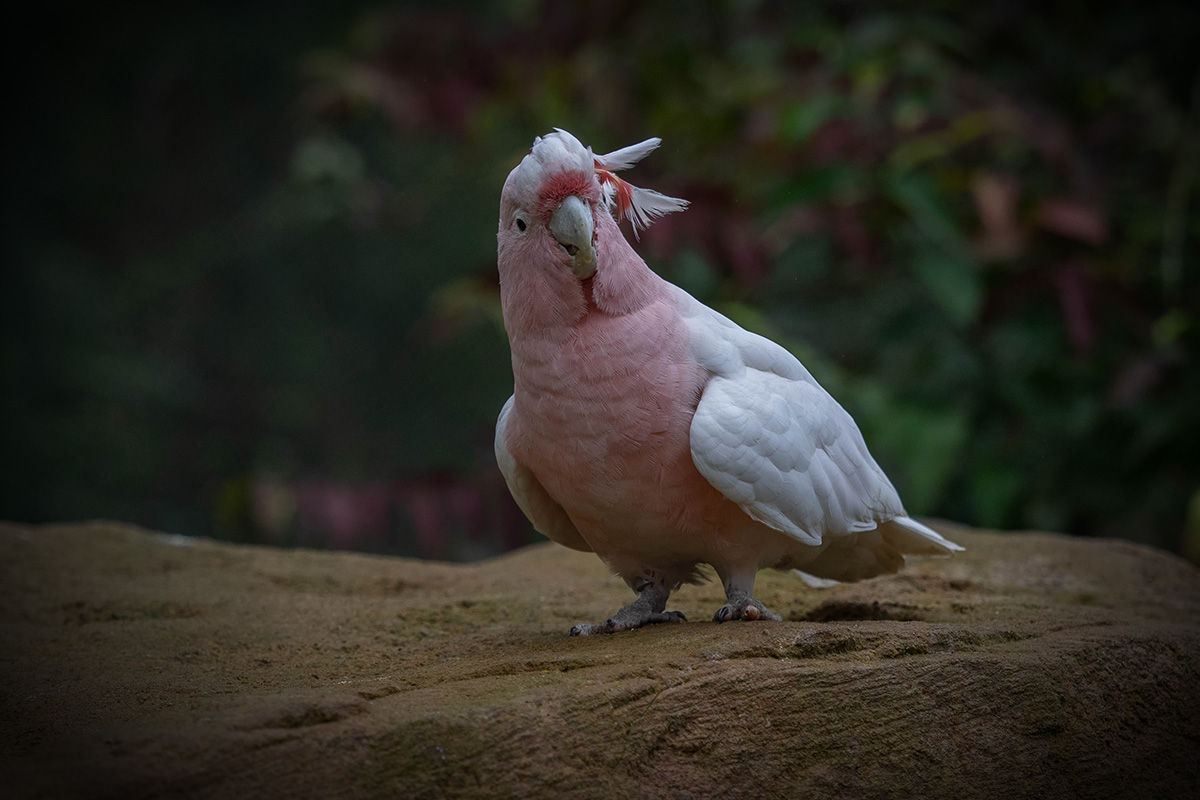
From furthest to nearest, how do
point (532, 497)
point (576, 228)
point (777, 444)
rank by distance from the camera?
point (532, 497) < point (777, 444) < point (576, 228)

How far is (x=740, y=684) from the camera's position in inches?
87.4

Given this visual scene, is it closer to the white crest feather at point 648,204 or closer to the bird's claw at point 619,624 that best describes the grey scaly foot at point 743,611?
the bird's claw at point 619,624

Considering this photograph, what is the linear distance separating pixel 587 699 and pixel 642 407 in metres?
0.78

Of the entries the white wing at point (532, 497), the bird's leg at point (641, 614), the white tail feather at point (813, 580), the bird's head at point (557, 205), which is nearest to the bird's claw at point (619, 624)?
the bird's leg at point (641, 614)

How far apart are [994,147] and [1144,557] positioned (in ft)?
7.47

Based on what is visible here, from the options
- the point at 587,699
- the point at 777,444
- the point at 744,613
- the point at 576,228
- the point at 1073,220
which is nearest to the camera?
the point at 587,699

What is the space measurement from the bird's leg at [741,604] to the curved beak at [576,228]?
3.23ft

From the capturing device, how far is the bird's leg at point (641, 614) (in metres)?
2.82

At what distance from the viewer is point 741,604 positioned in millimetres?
2785

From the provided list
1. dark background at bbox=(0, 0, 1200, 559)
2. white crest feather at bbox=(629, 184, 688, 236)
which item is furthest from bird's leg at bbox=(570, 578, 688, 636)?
dark background at bbox=(0, 0, 1200, 559)

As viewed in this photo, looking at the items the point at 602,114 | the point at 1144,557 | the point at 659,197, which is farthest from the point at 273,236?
the point at 1144,557

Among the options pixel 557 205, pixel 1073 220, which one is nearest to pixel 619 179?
pixel 557 205

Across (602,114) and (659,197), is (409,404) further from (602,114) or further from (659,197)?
(659,197)

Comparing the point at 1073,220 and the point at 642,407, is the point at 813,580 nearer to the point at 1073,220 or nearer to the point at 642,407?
the point at 642,407
